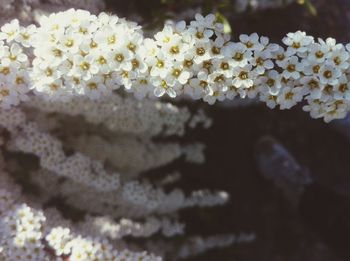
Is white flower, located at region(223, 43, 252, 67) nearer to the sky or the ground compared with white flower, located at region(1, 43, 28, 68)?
nearer to the ground

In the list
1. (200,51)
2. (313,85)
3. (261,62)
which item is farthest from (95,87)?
(313,85)

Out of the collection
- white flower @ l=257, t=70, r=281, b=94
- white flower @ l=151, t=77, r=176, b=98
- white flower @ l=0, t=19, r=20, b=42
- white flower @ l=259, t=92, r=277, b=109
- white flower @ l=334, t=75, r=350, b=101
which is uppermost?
white flower @ l=0, t=19, r=20, b=42

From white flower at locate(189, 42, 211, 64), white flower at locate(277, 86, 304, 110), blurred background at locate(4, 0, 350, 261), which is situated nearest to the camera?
white flower at locate(189, 42, 211, 64)

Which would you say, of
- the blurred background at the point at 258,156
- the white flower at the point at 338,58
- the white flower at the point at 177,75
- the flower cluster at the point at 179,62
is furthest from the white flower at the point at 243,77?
the blurred background at the point at 258,156

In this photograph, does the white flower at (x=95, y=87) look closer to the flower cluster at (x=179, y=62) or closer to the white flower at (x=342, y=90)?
the flower cluster at (x=179, y=62)

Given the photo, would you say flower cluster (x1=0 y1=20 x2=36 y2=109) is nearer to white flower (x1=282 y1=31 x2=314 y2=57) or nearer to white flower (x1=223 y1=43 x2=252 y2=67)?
white flower (x1=223 y1=43 x2=252 y2=67)

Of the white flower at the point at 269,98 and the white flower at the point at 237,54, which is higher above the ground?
the white flower at the point at 237,54

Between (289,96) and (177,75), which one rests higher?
→ (177,75)

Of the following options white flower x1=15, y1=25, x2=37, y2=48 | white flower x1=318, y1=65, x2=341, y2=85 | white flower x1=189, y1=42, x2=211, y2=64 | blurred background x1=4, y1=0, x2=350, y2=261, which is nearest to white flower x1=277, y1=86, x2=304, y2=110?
white flower x1=318, y1=65, x2=341, y2=85

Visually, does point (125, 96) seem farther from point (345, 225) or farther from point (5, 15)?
point (345, 225)

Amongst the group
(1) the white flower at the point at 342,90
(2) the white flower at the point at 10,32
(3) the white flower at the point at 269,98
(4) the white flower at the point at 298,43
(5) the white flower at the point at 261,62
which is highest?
(2) the white flower at the point at 10,32

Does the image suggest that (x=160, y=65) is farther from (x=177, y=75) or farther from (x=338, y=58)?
(x=338, y=58)
